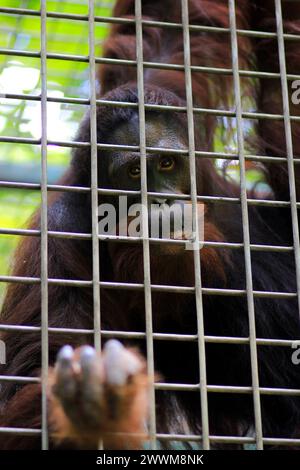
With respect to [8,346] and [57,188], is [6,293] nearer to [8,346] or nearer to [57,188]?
[8,346]

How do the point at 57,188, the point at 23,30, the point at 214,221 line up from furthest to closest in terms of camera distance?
the point at 23,30
the point at 214,221
the point at 57,188

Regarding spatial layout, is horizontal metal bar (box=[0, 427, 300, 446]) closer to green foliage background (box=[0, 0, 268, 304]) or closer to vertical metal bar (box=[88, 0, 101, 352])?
vertical metal bar (box=[88, 0, 101, 352])

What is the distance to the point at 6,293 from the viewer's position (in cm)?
355

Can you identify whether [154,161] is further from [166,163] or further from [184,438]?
[184,438]

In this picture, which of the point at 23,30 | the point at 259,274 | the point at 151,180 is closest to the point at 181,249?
the point at 151,180

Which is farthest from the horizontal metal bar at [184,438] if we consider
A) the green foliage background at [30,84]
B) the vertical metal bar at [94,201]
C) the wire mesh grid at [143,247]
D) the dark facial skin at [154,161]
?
the green foliage background at [30,84]

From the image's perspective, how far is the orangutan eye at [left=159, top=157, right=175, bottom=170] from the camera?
3507mm

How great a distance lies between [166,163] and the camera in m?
3.51

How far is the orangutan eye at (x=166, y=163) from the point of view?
3507mm

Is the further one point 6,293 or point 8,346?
point 6,293

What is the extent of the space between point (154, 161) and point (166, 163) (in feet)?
0.15

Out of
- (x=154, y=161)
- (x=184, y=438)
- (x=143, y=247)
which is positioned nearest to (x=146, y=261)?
(x=143, y=247)

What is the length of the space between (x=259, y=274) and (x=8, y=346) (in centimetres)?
101
